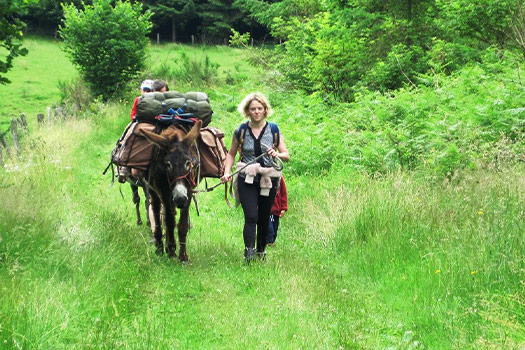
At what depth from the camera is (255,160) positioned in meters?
6.64

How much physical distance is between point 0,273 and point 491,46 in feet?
39.6

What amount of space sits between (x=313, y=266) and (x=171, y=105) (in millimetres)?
2819

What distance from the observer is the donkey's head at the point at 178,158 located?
6.60 metres

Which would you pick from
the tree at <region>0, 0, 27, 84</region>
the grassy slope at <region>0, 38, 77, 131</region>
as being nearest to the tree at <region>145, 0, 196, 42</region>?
the grassy slope at <region>0, 38, 77, 131</region>

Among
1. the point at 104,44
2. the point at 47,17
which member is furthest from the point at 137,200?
the point at 47,17

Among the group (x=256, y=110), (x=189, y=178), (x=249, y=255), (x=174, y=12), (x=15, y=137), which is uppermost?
(x=174, y=12)

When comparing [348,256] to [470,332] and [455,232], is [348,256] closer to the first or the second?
[455,232]

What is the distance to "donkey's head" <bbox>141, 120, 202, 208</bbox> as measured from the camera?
21.7ft

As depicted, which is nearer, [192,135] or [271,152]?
[271,152]

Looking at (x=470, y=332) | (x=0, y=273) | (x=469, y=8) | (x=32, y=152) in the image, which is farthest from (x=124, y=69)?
(x=470, y=332)

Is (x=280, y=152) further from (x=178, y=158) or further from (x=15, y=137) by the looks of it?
(x=15, y=137)

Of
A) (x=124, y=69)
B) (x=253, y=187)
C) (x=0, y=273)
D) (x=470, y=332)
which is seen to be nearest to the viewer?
(x=470, y=332)

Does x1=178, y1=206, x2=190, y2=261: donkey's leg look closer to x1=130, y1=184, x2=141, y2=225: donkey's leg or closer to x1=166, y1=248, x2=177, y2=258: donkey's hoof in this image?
x1=166, y1=248, x2=177, y2=258: donkey's hoof

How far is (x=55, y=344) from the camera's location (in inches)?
155
